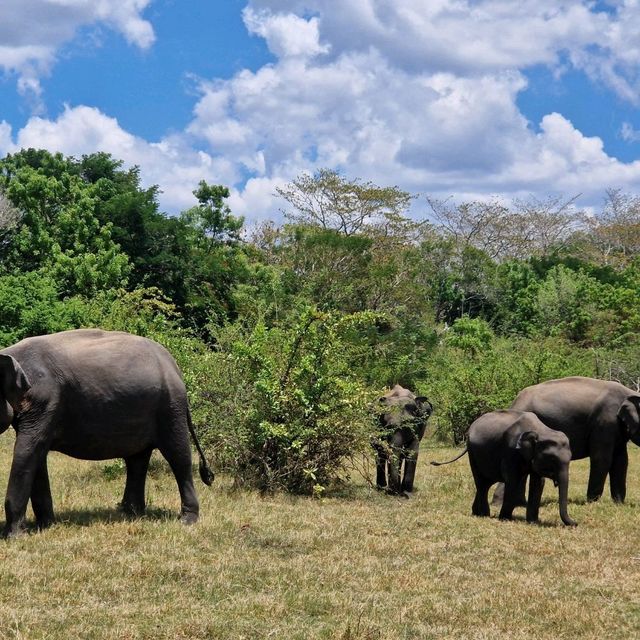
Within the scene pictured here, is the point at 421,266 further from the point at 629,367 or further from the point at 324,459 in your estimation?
the point at 324,459

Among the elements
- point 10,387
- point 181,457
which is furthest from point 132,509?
point 10,387

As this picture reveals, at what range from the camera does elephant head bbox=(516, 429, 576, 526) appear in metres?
11.8

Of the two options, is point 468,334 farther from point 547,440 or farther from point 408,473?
point 547,440

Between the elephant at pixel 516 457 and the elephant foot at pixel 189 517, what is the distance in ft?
14.5

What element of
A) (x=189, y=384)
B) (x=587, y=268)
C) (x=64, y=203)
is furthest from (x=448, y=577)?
(x=587, y=268)

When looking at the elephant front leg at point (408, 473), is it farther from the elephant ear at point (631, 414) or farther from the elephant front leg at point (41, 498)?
the elephant front leg at point (41, 498)

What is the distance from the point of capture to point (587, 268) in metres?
48.6

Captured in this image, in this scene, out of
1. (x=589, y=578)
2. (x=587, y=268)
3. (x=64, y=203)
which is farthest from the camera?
(x=587, y=268)

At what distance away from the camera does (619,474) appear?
14.9 metres

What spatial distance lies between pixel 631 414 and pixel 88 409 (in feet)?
29.4

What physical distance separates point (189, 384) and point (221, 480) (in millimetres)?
1723

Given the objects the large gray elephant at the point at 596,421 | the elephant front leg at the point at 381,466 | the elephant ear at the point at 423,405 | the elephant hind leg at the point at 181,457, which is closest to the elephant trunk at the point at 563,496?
the large gray elephant at the point at 596,421

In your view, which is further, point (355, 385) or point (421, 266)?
point (421, 266)

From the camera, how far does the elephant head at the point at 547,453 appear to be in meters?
11.8
